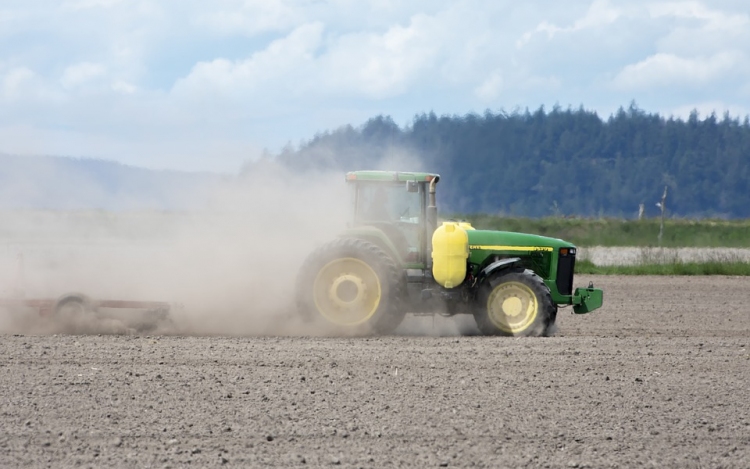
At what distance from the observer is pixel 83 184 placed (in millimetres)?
20016

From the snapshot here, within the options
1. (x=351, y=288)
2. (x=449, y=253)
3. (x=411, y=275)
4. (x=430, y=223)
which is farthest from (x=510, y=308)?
(x=351, y=288)

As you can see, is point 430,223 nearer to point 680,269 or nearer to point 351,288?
point 351,288

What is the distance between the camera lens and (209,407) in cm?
730

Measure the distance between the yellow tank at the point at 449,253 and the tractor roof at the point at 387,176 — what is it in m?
0.72

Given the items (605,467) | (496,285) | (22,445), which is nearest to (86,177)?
(496,285)

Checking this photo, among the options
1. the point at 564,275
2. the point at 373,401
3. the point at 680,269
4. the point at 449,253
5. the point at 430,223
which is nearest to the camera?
the point at 373,401

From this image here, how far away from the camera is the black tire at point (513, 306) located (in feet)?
37.3

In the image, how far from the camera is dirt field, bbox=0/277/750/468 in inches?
242

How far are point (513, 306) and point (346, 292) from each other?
2238 mm

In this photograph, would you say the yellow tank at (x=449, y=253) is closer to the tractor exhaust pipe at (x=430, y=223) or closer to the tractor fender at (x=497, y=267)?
the tractor exhaust pipe at (x=430, y=223)

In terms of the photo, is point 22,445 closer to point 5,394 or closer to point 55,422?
point 55,422

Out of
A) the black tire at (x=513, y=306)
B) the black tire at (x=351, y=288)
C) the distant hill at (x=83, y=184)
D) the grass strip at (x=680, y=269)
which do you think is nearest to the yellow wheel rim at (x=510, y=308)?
the black tire at (x=513, y=306)

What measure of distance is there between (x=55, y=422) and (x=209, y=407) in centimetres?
122

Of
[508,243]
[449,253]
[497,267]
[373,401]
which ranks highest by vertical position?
[508,243]
